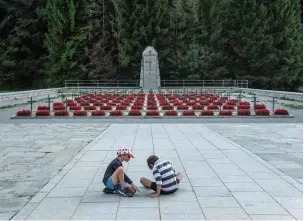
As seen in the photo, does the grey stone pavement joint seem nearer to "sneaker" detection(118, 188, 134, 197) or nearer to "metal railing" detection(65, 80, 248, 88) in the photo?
"sneaker" detection(118, 188, 134, 197)

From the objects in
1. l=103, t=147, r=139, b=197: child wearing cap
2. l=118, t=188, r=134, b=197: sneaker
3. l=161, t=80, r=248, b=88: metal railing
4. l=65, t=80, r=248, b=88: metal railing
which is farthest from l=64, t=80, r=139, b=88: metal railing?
l=118, t=188, r=134, b=197: sneaker

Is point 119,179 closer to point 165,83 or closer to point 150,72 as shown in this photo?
point 150,72

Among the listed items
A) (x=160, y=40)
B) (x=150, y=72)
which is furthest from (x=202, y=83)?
(x=150, y=72)

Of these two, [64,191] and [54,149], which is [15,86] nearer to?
[54,149]

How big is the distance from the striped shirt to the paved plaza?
0.19 meters

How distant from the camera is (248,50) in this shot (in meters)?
52.6

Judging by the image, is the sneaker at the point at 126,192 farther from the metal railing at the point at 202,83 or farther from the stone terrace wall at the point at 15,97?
the metal railing at the point at 202,83

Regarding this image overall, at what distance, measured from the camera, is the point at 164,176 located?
688 cm

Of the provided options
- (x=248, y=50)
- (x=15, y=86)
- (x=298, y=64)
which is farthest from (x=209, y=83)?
(x=15, y=86)

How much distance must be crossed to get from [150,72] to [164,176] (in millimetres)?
39987

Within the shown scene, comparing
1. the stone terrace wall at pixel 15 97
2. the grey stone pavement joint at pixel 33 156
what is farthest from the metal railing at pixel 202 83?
the grey stone pavement joint at pixel 33 156

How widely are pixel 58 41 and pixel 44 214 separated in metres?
49.4

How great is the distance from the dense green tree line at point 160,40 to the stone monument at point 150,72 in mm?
4933

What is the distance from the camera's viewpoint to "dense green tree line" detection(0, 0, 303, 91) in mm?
52219
